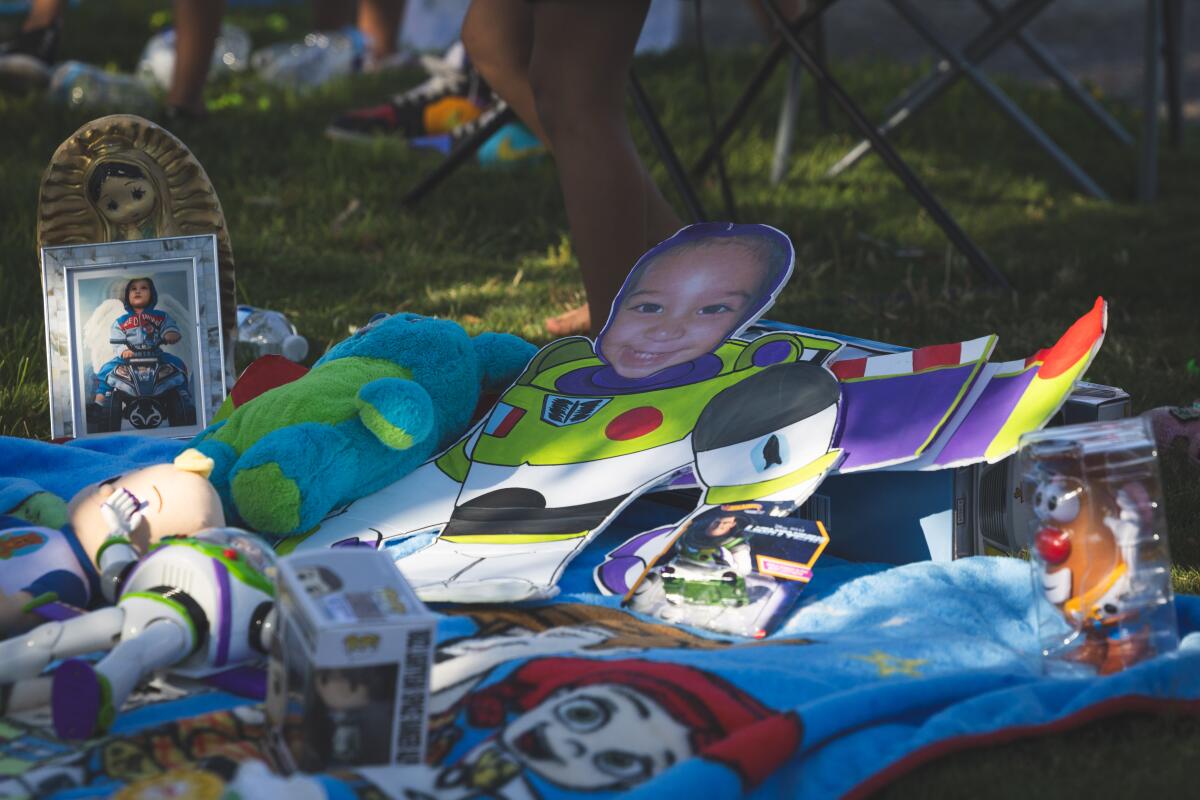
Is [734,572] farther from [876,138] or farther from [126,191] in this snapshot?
[876,138]

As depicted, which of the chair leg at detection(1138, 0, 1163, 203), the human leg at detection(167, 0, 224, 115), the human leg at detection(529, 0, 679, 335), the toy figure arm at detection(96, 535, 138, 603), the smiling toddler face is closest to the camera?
the toy figure arm at detection(96, 535, 138, 603)

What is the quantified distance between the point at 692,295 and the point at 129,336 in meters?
0.79

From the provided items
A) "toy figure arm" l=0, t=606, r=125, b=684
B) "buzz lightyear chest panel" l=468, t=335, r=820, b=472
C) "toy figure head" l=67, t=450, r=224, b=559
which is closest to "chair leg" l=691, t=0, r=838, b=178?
"buzz lightyear chest panel" l=468, t=335, r=820, b=472

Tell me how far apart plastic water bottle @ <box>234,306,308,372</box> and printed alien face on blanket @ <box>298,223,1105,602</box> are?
55 cm

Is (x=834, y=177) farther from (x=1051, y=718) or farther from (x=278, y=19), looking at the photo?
(x=278, y=19)

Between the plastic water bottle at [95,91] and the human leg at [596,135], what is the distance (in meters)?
2.12

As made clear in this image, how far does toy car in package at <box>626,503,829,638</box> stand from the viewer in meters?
1.42

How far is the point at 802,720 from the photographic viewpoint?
1.10m

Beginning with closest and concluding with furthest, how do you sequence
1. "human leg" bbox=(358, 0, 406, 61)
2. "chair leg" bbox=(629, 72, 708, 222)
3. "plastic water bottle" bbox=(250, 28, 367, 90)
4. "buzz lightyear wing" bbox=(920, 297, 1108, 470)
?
"buzz lightyear wing" bbox=(920, 297, 1108, 470) → "chair leg" bbox=(629, 72, 708, 222) → "plastic water bottle" bbox=(250, 28, 367, 90) → "human leg" bbox=(358, 0, 406, 61)

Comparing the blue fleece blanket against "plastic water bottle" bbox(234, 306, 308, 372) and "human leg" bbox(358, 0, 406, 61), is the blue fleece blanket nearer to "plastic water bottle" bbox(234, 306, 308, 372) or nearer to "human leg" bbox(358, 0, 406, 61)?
"plastic water bottle" bbox(234, 306, 308, 372)

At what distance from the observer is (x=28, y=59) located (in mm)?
3953

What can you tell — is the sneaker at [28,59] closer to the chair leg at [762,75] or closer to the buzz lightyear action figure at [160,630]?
the chair leg at [762,75]

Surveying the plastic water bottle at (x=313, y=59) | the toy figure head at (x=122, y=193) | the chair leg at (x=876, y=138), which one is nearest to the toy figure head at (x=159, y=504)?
the toy figure head at (x=122, y=193)

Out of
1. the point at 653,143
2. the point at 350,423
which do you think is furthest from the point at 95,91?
the point at 350,423
